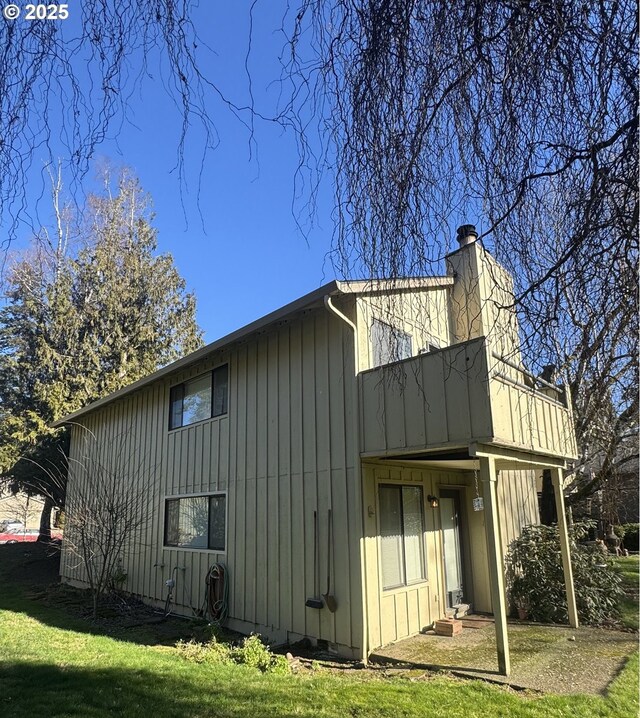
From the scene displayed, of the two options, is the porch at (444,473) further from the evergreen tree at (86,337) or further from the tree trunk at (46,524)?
the tree trunk at (46,524)

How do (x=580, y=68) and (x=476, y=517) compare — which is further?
(x=476, y=517)

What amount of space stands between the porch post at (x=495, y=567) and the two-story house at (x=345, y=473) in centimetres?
2

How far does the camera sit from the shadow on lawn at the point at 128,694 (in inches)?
180

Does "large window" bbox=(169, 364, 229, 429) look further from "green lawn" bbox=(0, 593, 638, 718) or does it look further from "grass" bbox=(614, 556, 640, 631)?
"grass" bbox=(614, 556, 640, 631)

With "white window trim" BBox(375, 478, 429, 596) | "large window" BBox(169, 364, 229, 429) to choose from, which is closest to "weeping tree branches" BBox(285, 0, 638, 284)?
"white window trim" BBox(375, 478, 429, 596)

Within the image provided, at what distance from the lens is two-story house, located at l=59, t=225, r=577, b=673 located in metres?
6.53

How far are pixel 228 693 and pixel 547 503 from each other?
37.9ft

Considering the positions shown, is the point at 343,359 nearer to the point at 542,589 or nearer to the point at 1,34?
the point at 542,589

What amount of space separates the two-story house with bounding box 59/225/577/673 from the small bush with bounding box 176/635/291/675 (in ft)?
2.98

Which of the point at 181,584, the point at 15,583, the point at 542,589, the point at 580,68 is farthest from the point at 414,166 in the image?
the point at 15,583

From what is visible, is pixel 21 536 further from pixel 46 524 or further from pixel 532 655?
pixel 532 655

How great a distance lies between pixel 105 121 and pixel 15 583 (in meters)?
15.2

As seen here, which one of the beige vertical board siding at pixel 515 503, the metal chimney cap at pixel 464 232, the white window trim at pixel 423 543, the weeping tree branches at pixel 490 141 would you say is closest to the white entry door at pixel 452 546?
the white window trim at pixel 423 543

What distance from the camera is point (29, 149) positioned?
2.08 m
